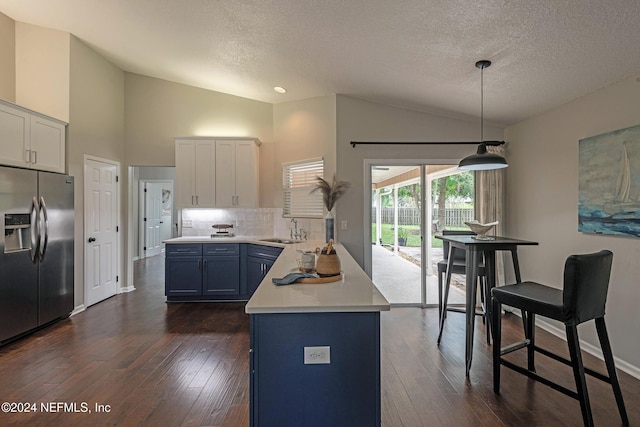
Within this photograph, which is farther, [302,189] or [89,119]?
[302,189]

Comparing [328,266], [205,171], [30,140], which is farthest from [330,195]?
[30,140]

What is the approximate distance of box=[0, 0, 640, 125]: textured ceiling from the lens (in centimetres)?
233

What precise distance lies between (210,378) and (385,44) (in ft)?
10.4

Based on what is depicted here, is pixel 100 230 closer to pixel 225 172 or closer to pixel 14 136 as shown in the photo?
pixel 14 136

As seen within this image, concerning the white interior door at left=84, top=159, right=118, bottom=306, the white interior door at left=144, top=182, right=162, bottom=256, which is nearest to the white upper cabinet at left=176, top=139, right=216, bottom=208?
the white interior door at left=84, top=159, right=118, bottom=306

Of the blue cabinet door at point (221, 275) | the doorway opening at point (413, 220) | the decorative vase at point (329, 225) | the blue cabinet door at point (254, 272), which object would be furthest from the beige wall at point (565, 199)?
the blue cabinet door at point (221, 275)

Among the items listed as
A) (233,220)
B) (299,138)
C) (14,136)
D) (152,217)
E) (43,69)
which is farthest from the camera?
(152,217)

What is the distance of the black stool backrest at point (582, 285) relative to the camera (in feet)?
6.70

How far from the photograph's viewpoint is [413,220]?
15.6ft

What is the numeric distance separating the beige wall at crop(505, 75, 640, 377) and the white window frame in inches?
100

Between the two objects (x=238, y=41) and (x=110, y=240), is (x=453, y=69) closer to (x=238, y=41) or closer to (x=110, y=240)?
(x=238, y=41)

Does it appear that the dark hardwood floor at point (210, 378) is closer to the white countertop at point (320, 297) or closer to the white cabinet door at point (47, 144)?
the white countertop at point (320, 297)

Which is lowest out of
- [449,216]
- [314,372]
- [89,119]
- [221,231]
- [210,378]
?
[210,378]

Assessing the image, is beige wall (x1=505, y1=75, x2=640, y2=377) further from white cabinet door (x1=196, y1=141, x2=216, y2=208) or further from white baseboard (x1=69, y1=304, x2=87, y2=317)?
white baseboard (x1=69, y1=304, x2=87, y2=317)
